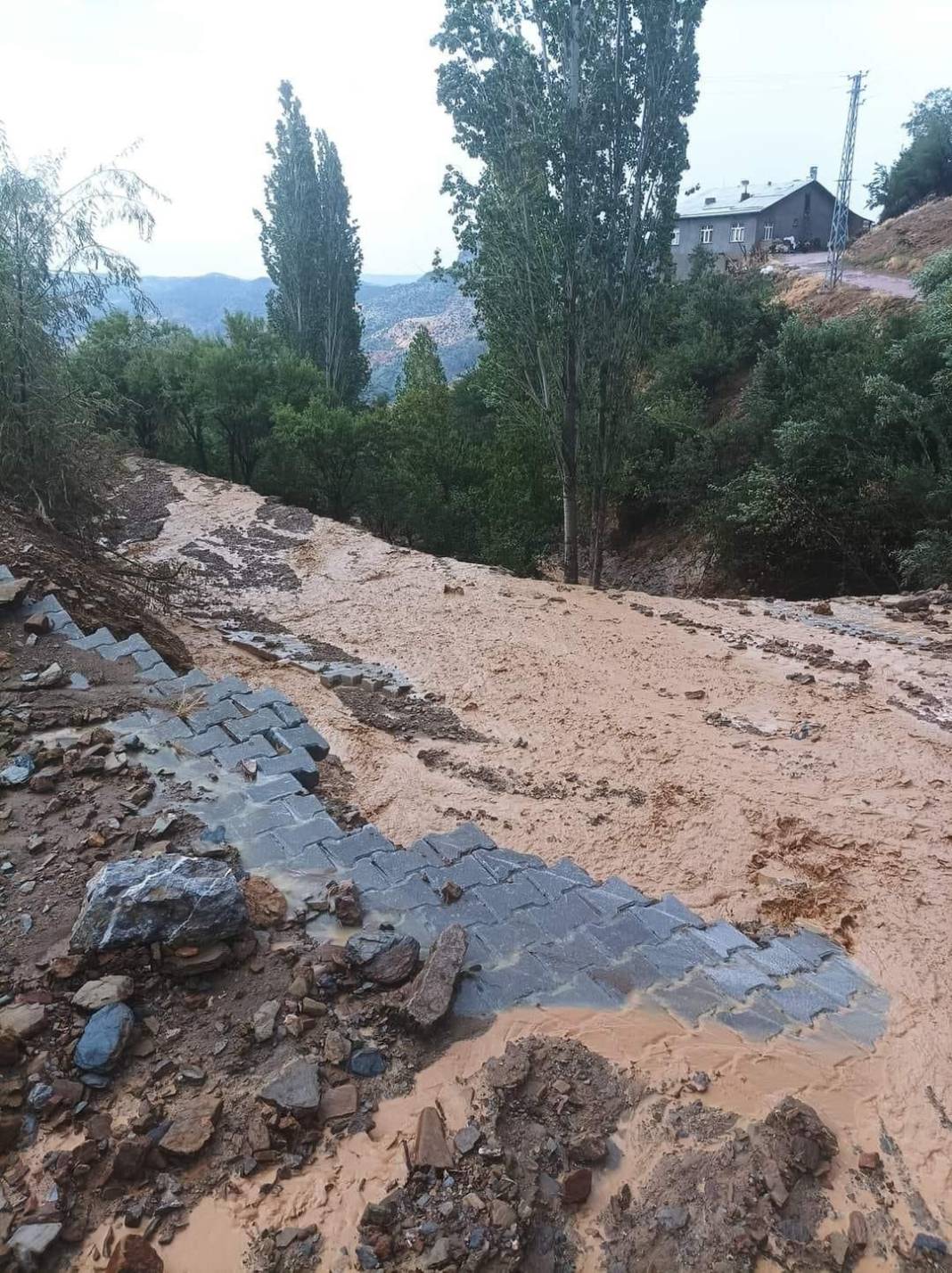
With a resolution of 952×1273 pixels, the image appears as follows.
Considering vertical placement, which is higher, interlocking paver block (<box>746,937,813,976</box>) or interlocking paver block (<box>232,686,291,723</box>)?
interlocking paver block (<box>232,686,291,723</box>)

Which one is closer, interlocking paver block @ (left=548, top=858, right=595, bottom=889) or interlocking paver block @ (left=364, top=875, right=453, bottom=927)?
interlocking paver block @ (left=364, top=875, right=453, bottom=927)

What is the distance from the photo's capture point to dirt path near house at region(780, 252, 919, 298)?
17.8 m

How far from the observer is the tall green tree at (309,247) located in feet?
73.7

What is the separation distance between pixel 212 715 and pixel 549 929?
259cm

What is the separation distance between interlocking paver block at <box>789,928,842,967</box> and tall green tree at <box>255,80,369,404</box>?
69.8 ft

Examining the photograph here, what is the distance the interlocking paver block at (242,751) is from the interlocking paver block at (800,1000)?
2.93 meters

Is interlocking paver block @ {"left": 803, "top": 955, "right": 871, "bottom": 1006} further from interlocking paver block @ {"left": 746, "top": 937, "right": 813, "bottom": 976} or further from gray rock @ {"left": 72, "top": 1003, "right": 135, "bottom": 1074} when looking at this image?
gray rock @ {"left": 72, "top": 1003, "right": 135, "bottom": 1074}

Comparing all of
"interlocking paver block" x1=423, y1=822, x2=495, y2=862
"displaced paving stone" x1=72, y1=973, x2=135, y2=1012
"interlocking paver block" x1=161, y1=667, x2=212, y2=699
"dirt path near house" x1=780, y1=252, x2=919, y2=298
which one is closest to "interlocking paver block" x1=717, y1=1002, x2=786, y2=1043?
"interlocking paver block" x1=423, y1=822, x2=495, y2=862

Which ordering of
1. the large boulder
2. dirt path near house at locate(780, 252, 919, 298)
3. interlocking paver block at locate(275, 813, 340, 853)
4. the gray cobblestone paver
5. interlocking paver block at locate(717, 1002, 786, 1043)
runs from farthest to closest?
1. dirt path near house at locate(780, 252, 919, 298)
2. interlocking paver block at locate(275, 813, 340, 853)
3. the gray cobblestone paver
4. interlocking paver block at locate(717, 1002, 786, 1043)
5. the large boulder

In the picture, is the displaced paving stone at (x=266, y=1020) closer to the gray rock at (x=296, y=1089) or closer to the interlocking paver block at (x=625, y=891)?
the gray rock at (x=296, y=1089)

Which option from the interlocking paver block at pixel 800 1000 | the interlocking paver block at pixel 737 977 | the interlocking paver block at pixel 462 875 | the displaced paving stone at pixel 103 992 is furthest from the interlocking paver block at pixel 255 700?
the interlocking paver block at pixel 800 1000

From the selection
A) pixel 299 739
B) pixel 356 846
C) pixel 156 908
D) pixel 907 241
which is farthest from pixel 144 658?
pixel 907 241

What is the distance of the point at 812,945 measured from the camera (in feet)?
11.7

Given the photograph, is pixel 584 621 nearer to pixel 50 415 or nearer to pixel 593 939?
pixel 593 939
